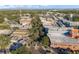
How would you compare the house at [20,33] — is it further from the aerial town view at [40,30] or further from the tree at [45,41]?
the tree at [45,41]

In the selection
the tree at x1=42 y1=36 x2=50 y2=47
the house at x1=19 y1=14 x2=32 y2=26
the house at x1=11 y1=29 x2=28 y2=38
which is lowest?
the tree at x1=42 y1=36 x2=50 y2=47

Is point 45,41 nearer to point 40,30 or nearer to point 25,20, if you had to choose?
point 40,30

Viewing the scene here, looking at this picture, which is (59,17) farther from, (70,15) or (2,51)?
(2,51)

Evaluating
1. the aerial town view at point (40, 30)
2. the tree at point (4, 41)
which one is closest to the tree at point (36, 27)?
the aerial town view at point (40, 30)

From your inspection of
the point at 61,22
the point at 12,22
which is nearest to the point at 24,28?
the point at 12,22

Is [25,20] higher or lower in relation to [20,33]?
higher

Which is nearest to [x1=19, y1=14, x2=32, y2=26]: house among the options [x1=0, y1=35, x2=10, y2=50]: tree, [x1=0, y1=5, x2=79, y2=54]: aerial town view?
[x1=0, y1=5, x2=79, y2=54]: aerial town view

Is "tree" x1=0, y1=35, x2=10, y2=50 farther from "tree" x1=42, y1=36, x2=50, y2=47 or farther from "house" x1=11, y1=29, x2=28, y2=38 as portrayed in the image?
"tree" x1=42, y1=36, x2=50, y2=47

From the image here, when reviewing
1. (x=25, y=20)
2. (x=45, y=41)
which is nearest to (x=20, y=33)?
(x=25, y=20)
